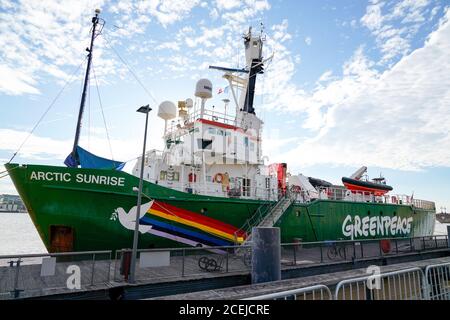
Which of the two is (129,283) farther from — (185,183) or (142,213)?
(185,183)

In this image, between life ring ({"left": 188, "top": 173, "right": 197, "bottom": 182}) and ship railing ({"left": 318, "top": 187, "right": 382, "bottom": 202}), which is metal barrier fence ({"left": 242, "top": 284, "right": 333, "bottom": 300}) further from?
ship railing ({"left": 318, "top": 187, "right": 382, "bottom": 202})

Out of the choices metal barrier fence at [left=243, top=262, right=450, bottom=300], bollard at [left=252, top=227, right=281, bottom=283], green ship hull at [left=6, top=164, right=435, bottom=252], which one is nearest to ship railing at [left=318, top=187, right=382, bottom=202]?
green ship hull at [left=6, top=164, right=435, bottom=252]

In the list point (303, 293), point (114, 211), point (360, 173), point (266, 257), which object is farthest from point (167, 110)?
point (360, 173)

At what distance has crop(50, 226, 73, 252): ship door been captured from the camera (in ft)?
41.5

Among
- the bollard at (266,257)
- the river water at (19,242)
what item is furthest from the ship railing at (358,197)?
the river water at (19,242)

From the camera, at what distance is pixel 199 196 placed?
15367 mm

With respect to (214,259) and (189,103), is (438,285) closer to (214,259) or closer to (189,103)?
(214,259)

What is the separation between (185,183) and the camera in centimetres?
1722

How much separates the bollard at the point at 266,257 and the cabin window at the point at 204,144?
927 cm

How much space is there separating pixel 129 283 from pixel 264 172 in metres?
13.3

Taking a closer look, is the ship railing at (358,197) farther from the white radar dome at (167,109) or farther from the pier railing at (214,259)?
the white radar dome at (167,109)

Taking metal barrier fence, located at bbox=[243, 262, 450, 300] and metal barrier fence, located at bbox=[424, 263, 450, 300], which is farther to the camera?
metal barrier fence, located at bbox=[424, 263, 450, 300]

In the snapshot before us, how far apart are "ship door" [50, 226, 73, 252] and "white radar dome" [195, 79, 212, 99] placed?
1084cm

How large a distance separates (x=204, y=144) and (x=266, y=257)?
985 cm
